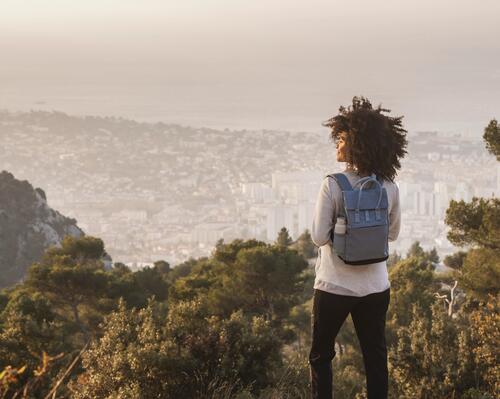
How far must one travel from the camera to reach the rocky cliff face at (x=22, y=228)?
1367 inches

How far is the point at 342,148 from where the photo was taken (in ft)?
9.57

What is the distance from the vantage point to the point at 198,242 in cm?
9994

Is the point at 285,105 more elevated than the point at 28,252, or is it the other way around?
the point at 285,105

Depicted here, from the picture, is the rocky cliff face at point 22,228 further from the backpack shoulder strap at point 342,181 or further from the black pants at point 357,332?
the backpack shoulder strap at point 342,181

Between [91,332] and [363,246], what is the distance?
12.5 m

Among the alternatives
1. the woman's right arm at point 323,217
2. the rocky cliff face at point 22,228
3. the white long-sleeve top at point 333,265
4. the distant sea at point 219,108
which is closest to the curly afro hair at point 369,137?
the white long-sleeve top at point 333,265

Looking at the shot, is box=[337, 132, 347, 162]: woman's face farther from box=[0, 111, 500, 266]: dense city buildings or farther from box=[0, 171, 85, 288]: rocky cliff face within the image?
box=[0, 111, 500, 266]: dense city buildings

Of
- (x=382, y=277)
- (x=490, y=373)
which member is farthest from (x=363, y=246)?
(x=490, y=373)

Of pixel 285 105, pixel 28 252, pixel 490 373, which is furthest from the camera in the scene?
pixel 285 105

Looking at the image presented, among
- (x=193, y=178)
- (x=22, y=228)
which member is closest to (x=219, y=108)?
(x=193, y=178)

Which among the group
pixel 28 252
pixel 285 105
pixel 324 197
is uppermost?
pixel 285 105

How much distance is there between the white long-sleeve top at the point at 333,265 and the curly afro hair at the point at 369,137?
0.10m

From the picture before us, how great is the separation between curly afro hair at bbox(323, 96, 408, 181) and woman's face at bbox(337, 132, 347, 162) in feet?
0.06

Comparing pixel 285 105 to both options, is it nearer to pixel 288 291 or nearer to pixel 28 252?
pixel 28 252
